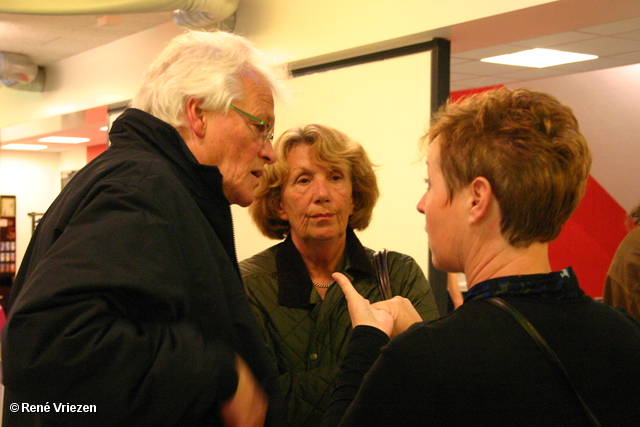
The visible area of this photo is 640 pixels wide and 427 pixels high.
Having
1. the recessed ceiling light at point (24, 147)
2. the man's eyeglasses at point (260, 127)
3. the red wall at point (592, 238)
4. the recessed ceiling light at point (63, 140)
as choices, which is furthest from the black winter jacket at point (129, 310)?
the recessed ceiling light at point (24, 147)

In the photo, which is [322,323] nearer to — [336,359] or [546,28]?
[336,359]

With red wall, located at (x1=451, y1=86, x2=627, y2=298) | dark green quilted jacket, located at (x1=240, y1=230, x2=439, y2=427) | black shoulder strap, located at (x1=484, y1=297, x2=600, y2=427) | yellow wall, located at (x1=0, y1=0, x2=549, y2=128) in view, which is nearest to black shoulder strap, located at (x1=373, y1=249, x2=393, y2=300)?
dark green quilted jacket, located at (x1=240, y1=230, x2=439, y2=427)

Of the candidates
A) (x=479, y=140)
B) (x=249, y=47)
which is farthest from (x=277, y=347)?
(x=479, y=140)

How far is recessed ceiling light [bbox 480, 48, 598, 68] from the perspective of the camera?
6.15m

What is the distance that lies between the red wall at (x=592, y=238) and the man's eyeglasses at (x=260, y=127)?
6852mm

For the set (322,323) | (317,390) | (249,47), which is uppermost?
(249,47)

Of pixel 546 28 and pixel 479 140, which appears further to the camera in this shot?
pixel 546 28

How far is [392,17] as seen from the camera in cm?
388

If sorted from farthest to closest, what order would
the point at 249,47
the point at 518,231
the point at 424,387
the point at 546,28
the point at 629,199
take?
the point at 629,199 → the point at 546,28 → the point at 249,47 → the point at 518,231 → the point at 424,387

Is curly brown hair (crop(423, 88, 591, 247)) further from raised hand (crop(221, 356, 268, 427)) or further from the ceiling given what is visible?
the ceiling

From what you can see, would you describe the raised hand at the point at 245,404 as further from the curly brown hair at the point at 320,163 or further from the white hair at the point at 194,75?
the curly brown hair at the point at 320,163

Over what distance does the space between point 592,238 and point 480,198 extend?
784cm

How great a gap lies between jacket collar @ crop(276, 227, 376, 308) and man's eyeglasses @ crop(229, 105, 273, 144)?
1.57ft

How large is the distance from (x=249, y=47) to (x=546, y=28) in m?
2.42
